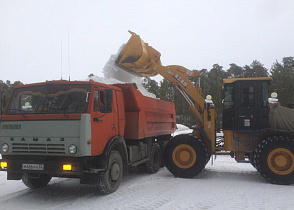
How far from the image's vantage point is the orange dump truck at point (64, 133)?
5562 mm

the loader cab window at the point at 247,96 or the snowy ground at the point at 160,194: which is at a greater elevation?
the loader cab window at the point at 247,96

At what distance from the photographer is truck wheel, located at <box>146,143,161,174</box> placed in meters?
8.91

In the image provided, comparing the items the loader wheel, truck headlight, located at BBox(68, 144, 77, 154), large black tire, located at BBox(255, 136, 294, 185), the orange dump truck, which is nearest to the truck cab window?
the orange dump truck

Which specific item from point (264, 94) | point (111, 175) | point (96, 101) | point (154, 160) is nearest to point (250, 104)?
point (264, 94)

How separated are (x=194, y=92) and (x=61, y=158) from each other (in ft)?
16.9

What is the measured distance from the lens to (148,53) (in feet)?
30.2

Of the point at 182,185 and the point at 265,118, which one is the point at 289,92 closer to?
the point at 265,118

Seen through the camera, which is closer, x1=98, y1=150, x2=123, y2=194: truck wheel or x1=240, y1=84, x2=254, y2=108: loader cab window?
x1=98, y1=150, x2=123, y2=194: truck wheel

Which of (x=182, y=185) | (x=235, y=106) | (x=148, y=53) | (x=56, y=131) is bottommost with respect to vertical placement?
(x=182, y=185)

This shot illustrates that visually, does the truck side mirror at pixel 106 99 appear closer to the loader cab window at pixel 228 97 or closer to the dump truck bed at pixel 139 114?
the dump truck bed at pixel 139 114

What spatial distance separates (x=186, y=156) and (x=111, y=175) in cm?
290

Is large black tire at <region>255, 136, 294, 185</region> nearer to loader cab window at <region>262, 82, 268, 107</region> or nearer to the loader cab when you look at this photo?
the loader cab

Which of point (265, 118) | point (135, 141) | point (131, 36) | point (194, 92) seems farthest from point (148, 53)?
point (265, 118)

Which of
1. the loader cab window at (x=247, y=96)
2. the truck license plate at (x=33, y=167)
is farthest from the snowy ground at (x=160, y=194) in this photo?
the loader cab window at (x=247, y=96)
